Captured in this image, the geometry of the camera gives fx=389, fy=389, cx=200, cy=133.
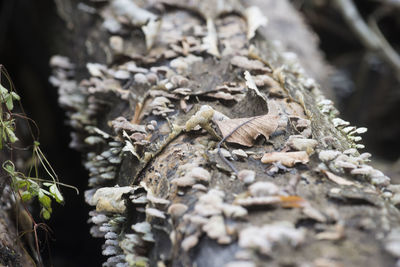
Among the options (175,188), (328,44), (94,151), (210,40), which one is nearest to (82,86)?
(94,151)

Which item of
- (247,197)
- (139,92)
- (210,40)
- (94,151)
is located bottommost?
(94,151)

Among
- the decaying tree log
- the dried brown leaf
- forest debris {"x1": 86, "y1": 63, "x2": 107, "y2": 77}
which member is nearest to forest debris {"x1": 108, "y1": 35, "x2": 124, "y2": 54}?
the decaying tree log

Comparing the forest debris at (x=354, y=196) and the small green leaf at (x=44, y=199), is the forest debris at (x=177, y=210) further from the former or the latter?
the small green leaf at (x=44, y=199)

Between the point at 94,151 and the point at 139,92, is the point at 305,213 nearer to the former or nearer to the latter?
the point at 139,92

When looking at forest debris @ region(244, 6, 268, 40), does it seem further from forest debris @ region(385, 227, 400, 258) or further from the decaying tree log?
forest debris @ region(385, 227, 400, 258)

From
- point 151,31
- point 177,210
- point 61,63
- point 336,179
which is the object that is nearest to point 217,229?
point 177,210

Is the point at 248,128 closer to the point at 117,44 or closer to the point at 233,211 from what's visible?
the point at 233,211

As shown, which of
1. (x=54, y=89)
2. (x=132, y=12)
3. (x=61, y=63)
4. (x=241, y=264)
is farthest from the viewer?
(x=54, y=89)
